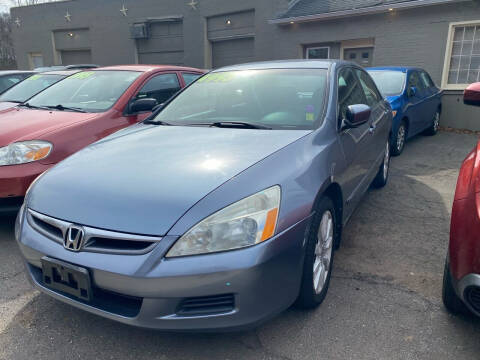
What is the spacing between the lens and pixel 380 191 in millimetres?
4922

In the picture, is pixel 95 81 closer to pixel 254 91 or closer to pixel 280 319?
pixel 254 91

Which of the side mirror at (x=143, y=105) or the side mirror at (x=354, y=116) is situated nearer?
the side mirror at (x=354, y=116)

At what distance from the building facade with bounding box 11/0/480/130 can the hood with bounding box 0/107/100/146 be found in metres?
8.90

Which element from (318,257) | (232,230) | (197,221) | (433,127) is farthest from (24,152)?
(433,127)

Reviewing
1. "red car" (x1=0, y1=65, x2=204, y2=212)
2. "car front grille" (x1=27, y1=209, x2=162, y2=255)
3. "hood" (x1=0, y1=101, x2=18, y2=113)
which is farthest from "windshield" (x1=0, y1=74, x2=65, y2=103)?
"car front grille" (x1=27, y1=209, x2=162, y2=255)

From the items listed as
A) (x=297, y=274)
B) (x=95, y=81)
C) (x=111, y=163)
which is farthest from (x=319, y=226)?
(x=95, y=81)

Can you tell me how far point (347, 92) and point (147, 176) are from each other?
2.01 metres

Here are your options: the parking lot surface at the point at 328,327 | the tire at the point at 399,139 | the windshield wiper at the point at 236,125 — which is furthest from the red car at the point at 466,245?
the tire at the point at 399,139

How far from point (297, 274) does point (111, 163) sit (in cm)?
128

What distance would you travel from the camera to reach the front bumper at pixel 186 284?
1.79 meters

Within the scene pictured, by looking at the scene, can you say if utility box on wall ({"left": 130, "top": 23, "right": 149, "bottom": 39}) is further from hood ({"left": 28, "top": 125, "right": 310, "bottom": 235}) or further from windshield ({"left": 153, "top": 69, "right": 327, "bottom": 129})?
hood ({"left": 28, "top": 125, "right": 310, "bottom": 235})

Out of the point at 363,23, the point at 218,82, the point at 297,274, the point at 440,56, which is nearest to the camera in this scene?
the point at 297,274

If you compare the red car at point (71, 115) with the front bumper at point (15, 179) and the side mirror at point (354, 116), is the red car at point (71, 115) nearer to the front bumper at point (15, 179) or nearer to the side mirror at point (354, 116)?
the front bumper at point (15, 179)

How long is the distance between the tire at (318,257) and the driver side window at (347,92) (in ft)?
2.54
